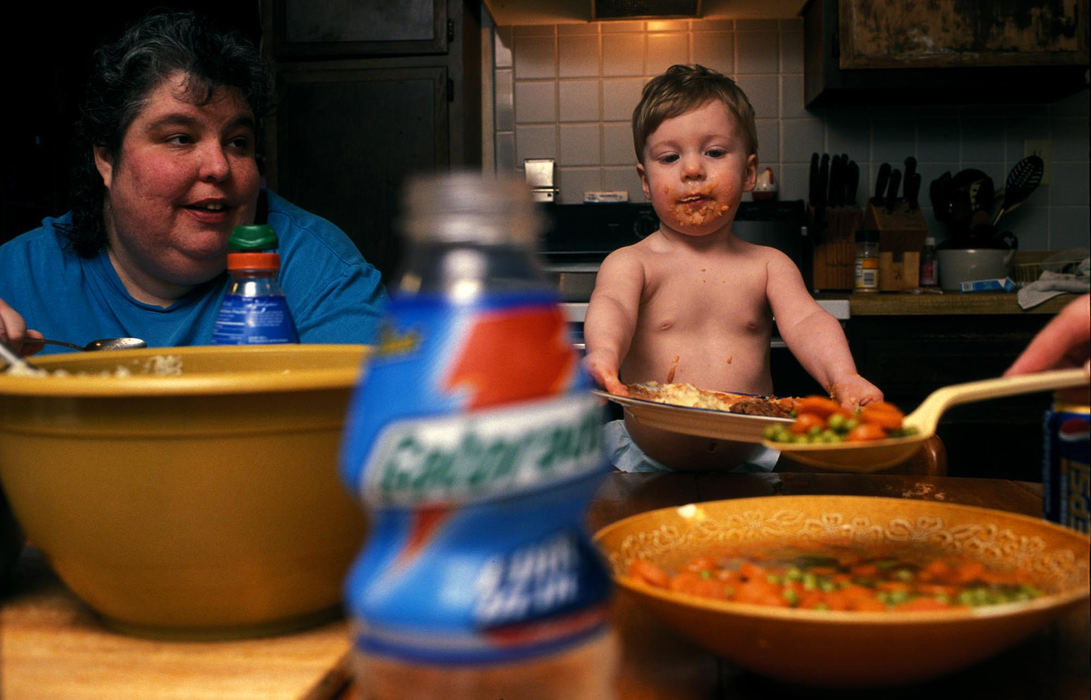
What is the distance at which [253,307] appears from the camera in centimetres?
75

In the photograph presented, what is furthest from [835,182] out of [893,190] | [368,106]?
[368,106]

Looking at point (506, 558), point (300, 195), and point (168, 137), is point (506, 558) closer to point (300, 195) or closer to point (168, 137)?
point (168, 137)

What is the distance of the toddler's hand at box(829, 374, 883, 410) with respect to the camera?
119 centimetres

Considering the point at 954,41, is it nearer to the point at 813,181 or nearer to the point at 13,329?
the point at 813,181

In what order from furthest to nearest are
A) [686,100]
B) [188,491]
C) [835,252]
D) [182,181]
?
[835,252] < [686,100] < [182,181] < [188,491]

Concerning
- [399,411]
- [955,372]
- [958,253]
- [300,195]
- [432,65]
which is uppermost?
[432,65]

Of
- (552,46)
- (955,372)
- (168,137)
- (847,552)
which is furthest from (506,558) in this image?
(552,46)

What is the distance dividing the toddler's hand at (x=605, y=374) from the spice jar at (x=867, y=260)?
176cm

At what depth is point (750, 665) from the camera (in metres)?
0.43

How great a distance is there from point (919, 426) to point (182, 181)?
3.60ft

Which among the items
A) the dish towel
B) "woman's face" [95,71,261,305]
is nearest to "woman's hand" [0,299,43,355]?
"woman's face" [95,71,261,305]

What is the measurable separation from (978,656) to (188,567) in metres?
0.39

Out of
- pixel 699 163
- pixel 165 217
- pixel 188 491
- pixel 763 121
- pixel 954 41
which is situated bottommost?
pixel 188 491

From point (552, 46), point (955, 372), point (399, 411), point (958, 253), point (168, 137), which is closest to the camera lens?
point (399, 411)
